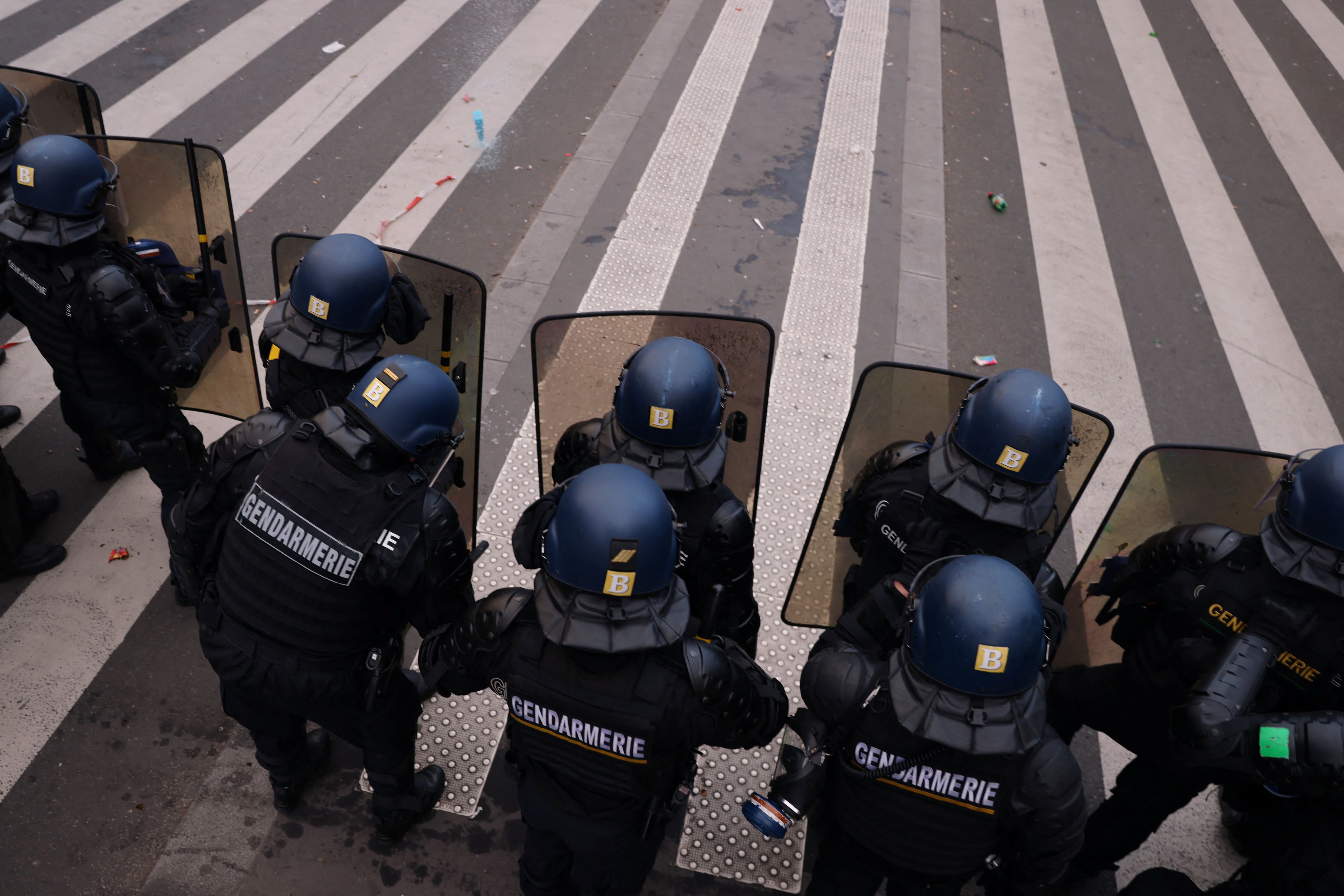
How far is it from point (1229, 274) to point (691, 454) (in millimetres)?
6401

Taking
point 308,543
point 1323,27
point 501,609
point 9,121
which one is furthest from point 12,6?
point 1323,27

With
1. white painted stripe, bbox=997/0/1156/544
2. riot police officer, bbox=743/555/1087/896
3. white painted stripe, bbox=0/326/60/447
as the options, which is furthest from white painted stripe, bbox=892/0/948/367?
white painted stripe, bbox=0/326/60/447

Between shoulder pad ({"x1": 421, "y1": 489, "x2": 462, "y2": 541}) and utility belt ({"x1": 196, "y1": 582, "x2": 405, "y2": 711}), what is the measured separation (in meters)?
0.53

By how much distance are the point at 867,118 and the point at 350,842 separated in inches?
305

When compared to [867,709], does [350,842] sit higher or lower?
lower

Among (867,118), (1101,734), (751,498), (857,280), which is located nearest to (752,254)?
(857,280)

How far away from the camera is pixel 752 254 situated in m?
6.72

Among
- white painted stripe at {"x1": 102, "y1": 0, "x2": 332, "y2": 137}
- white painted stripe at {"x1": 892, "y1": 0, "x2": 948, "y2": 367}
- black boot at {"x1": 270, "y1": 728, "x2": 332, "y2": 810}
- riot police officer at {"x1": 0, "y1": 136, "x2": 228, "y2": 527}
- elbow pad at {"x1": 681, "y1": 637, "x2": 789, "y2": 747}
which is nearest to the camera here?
elbow pad at {"x1": 681, "y1": 637, "x2": 789, "y2": 747}

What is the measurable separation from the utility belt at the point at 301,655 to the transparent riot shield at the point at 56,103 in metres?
3.59

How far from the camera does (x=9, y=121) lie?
4.36 metres

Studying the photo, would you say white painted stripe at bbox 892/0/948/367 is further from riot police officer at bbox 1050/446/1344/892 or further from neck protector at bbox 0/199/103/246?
neck protector at bbox 0/199/103/246

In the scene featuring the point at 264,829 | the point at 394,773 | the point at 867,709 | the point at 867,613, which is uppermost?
the point at 867,709

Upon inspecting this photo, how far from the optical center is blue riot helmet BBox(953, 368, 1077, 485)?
2721mm

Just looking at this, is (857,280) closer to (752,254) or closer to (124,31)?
(752,254)
